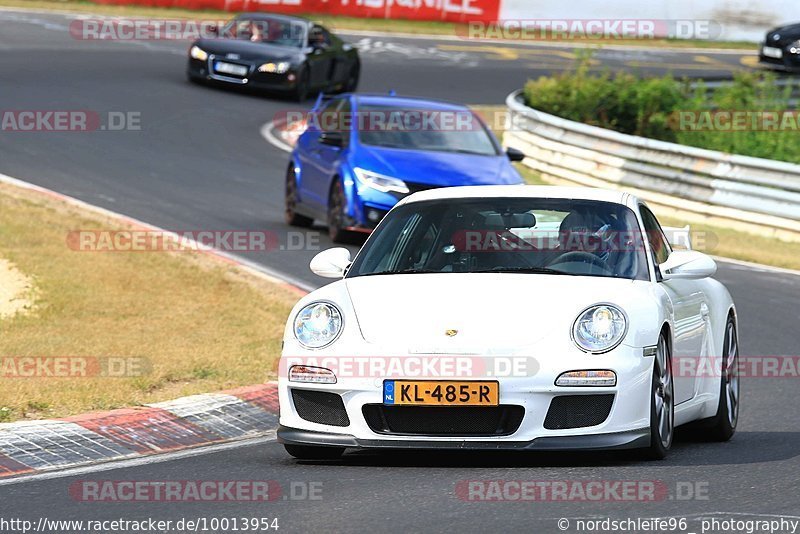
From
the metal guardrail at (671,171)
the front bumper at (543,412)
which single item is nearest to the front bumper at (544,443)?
the front bumper at (543,412)

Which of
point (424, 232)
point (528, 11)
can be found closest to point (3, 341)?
point (424, 232)

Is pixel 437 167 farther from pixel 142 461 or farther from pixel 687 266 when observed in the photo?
pixel 142 461

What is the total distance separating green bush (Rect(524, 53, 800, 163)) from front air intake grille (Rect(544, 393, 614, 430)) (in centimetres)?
1799

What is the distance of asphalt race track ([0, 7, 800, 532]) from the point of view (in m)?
6.43

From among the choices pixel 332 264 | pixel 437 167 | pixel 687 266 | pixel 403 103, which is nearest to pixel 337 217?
pixel 437 167

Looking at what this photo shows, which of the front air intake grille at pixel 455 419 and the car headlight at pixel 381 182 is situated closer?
the front air intake grille at pixel 455 419

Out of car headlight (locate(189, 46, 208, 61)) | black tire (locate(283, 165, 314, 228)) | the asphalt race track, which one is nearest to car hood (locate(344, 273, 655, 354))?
the asphalt race track

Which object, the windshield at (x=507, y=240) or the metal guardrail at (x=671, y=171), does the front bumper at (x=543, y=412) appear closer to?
the windshield at (x=507, y=240)

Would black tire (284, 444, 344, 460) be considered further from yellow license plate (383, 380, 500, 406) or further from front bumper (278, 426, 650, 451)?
yellow license plate (383, 380, 500, 406)

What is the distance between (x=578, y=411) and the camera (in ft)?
23.8

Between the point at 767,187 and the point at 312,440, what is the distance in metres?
13.6

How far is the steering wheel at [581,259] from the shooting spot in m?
8.12

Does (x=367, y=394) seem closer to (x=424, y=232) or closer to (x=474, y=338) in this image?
(x=474, y=338)

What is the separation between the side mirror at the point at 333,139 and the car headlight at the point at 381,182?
2.59 feet
